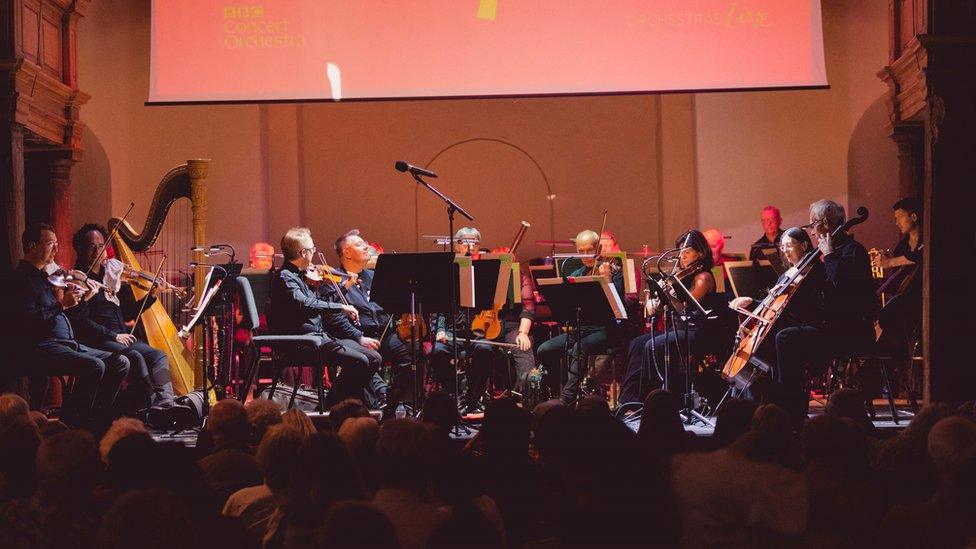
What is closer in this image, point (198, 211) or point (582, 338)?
point (198, 211)

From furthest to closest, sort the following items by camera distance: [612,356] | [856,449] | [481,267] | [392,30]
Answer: [612,356]
[392,30]
[481,267]
[856,449]

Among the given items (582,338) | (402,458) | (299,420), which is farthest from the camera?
(582,338)

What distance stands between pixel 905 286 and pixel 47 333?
18.5 ft

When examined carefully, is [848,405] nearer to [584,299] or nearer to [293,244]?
[584,299]

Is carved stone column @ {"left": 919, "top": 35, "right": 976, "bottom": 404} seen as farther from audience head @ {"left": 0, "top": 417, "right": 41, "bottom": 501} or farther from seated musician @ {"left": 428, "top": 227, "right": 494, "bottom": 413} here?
audience head @ {"left": 0, "top": 417, "right": 41, "bottom": 501}

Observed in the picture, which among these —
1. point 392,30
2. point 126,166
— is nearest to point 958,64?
point 392,30

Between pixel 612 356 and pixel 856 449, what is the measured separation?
496 centimetres

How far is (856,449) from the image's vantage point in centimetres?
302

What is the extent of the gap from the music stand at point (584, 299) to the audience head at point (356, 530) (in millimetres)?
4757

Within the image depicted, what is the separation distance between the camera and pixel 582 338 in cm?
779

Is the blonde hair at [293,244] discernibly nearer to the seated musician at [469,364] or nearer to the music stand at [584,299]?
the seated musician at [469,364]

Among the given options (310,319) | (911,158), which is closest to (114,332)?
(310,319)

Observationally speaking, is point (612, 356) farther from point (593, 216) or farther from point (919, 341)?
point (593, 216)

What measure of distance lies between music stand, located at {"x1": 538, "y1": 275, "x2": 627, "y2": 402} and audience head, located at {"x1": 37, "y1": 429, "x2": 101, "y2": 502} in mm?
4274
